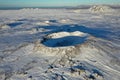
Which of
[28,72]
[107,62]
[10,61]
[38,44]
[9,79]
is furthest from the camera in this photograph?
[38,44]

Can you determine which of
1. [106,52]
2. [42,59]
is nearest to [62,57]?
[42,59]

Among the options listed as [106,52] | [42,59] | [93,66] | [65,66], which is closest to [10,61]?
[42,59]

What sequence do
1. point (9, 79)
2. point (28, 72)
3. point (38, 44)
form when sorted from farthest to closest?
1. point (38, 44)
2. point (28, 72)
3. point (9, 79)

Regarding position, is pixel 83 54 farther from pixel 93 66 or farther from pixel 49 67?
pixel 49 67

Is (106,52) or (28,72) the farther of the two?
(106,52)

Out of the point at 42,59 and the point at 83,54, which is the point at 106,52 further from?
the point at 42,59

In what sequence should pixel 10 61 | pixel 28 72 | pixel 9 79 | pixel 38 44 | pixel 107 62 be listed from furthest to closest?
1. pixel 38 44
2. pixel 10 61
3. pixel 107 62
4. pixel 28 72
5. pixel 9 79

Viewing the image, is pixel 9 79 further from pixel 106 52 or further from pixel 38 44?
pixel 106 52

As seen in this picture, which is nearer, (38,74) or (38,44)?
(38,74)

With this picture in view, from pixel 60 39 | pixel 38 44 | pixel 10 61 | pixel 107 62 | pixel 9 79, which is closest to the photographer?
pixel 9 79
